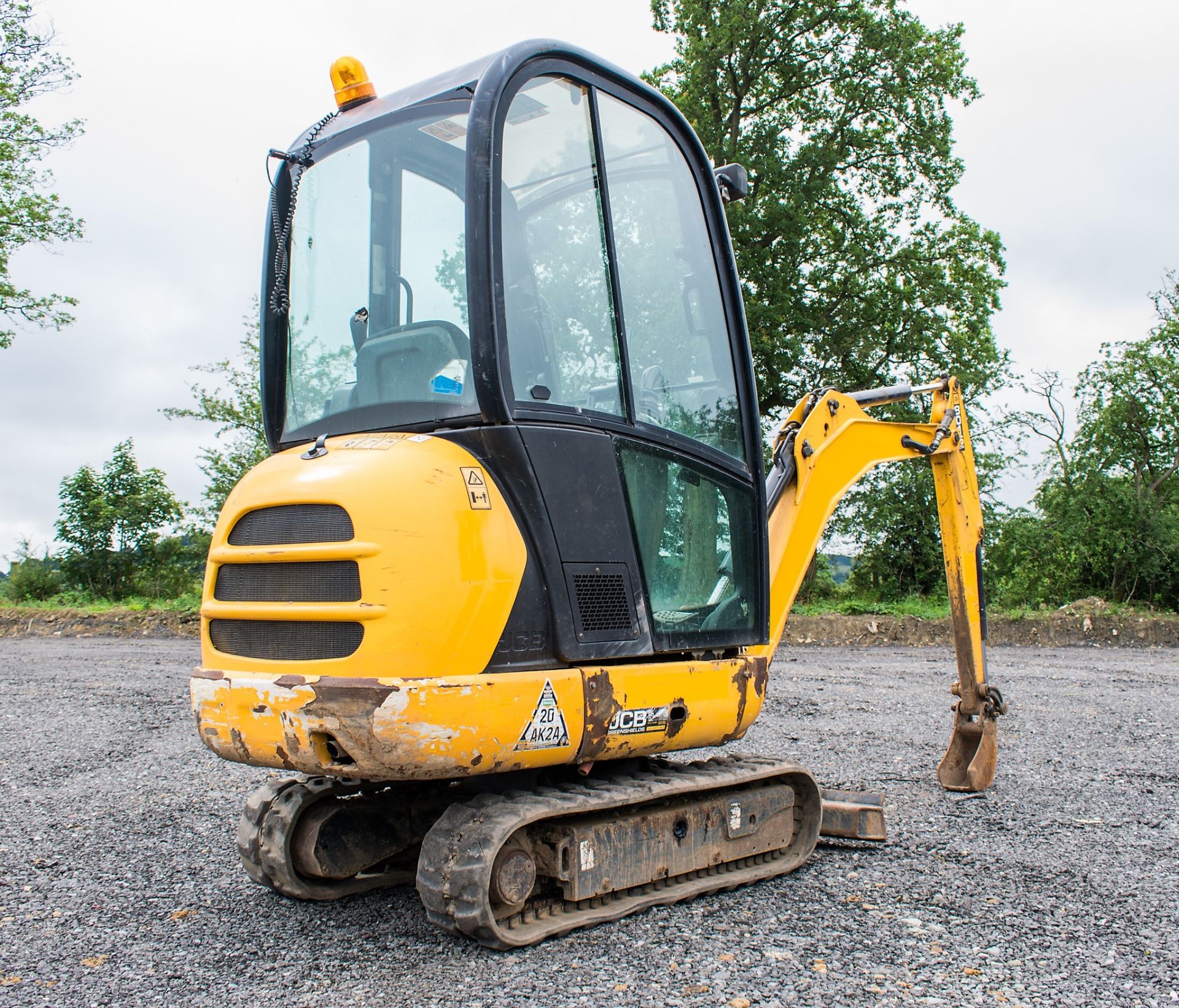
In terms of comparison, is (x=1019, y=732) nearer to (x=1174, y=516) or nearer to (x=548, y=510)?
(x=548, y=510)

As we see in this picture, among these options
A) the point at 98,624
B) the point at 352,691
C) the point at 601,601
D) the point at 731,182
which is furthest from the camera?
the point at 98,624

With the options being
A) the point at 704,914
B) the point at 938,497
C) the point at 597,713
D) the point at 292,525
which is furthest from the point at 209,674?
the point at 938,497

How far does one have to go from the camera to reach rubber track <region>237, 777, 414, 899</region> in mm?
3695

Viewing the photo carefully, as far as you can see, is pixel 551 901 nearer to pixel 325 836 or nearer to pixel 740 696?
pixel 325 836

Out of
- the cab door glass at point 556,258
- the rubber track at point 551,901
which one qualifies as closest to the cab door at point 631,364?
the cab door glass at point 556,258

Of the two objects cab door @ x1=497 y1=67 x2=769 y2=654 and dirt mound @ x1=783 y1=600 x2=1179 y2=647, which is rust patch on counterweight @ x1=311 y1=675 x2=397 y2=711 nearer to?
cab door @ x1=497 y1=67 x2=769 y2=654

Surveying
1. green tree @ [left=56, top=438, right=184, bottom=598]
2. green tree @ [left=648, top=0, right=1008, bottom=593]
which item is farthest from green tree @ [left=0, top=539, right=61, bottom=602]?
green tree @ [left=648, top=0, right=1008, bottom=593]

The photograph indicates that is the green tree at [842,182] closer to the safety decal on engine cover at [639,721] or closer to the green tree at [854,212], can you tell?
the green tree at [854,212]

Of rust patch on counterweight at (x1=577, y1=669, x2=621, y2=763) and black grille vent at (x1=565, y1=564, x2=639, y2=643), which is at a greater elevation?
black grille vent at (x1=565, y1=564, x2=639, y2=643)

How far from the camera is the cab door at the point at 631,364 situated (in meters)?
3.41

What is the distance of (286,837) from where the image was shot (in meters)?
3.67

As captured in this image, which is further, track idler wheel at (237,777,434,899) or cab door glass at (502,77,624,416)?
track idler wheel at (237,777,434,899)

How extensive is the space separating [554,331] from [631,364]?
0.33 metres

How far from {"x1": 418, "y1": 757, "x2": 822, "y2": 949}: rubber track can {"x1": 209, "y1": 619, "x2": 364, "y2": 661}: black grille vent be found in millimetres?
684
